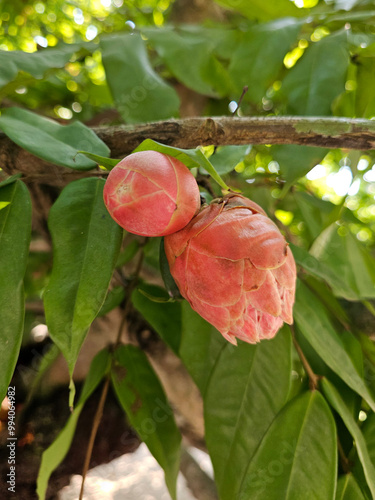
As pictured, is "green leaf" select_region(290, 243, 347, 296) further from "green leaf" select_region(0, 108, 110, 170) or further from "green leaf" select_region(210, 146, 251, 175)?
"green leaf" select_region(0, 108, 110, 170)

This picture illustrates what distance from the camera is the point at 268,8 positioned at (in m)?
0.80

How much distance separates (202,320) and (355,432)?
0.22m

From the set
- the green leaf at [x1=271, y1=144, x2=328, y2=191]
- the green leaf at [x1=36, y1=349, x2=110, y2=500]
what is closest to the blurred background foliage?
the green leaf at [x1=271, y1=144, x2=328, y2=191]

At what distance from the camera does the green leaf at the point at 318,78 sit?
1.90 feet

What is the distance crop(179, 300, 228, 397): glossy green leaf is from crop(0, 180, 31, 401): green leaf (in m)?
0.22

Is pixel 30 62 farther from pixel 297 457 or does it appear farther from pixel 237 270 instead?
pixel 297 457

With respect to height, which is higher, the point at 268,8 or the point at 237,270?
the point at 268,8

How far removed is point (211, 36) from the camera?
75 cm

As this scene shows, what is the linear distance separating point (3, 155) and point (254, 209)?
29cm

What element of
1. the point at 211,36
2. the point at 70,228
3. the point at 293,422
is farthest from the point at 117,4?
the point at 293,422

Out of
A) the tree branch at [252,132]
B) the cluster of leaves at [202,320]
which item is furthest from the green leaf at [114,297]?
the tree branch at [252,132]

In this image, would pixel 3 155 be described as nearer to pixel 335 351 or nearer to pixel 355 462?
pixel 335 351

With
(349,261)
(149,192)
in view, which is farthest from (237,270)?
(349,261)

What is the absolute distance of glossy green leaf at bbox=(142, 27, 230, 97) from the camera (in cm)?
67
